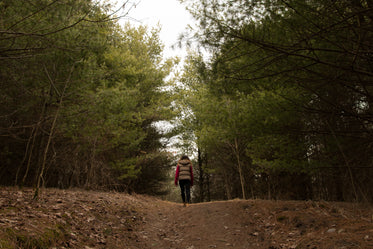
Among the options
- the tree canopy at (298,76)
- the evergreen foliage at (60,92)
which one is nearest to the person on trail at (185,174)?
the tree canopy at (298,76)

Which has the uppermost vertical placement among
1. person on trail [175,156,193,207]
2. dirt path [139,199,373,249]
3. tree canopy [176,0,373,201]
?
tree canopy [176,0,373,201]

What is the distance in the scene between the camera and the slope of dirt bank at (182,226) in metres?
3.72

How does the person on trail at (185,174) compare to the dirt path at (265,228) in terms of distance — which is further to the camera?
the person on trail at (185,174)

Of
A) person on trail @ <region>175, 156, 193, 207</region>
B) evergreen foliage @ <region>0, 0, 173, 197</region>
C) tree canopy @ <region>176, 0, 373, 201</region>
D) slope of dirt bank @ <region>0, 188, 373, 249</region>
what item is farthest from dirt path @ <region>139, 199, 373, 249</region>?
evergreen foliage @ <region>0, 0, 173, 197</region>

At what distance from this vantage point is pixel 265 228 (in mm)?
5652

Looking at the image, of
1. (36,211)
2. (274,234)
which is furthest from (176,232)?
(36,211)

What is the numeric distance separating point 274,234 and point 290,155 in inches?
88.4

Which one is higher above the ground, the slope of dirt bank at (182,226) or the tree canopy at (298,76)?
the tree canopy at (298,76)

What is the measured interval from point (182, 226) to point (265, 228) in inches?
90.2

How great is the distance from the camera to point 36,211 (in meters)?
4.59

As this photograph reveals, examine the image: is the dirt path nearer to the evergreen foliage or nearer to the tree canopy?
the tree canopy

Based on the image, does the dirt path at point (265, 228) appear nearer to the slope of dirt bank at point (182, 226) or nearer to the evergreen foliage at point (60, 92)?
the slope of dirt bank at point (182, 226)

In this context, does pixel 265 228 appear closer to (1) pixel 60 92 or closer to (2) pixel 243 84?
(2) pixel 243 84

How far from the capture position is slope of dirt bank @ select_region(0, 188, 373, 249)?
12.2 ft
